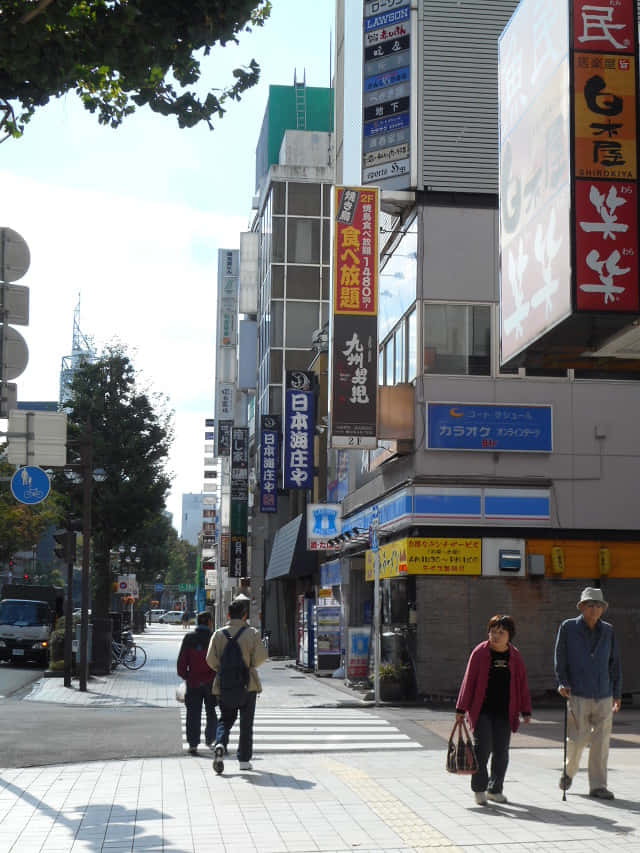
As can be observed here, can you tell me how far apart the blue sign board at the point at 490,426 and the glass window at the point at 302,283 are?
1168 inches

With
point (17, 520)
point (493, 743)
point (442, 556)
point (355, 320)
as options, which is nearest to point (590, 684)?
point (493, 743)

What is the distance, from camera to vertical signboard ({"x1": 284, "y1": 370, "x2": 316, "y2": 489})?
34.5 meters

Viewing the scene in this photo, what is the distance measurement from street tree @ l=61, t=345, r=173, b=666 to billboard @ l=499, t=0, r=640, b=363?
30688 millimetres

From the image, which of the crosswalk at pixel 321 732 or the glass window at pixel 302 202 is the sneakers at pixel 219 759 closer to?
the crosswalk at pixel 321 732

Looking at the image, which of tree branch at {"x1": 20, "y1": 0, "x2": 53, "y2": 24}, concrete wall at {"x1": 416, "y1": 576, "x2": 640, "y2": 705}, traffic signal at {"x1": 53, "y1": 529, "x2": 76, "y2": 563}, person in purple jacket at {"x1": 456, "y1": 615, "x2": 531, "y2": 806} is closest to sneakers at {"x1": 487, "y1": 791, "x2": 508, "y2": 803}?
person in purple jacket at {"x1": 456, "y1": 615, "x2": 531, "y2": 806}

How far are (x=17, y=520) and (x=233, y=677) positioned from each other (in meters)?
42.2

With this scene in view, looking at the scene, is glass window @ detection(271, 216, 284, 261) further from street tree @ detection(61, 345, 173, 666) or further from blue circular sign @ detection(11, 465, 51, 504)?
blue circular sign @ detection(11, 465, 51, 504)

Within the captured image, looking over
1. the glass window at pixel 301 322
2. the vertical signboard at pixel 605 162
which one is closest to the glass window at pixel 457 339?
the vertical signboard at pixel 605 162

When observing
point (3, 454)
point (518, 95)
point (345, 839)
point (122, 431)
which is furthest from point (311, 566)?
point (345, 839)

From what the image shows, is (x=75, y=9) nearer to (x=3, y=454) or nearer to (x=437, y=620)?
(x=437, y=620)

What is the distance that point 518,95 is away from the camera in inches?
505

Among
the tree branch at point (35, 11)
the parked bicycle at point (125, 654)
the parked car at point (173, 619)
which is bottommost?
the parked car at point (173, 619)

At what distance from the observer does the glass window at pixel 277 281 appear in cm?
5200

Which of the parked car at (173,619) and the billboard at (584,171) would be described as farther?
the parked car at (173,619)
